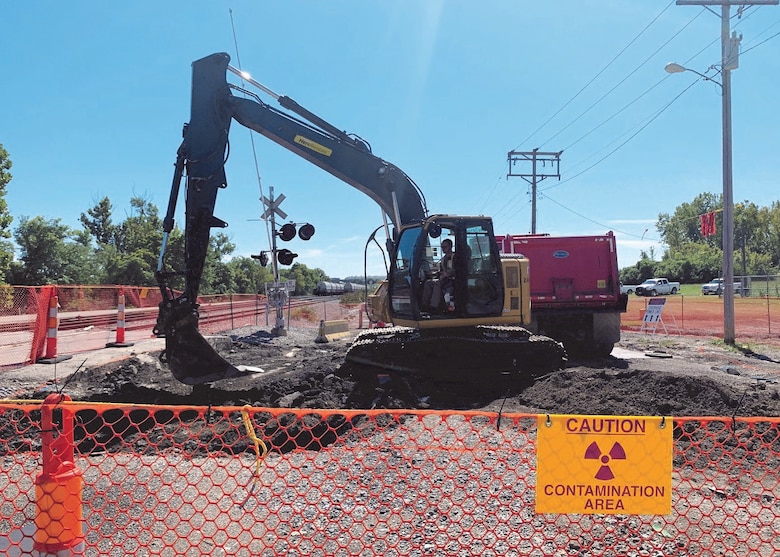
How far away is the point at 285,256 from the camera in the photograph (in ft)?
50.8

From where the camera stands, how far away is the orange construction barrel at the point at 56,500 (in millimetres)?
2711

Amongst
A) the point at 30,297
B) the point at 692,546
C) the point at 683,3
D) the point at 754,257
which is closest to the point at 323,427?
the point at 692,546

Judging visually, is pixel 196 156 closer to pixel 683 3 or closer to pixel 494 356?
pixel 494 356

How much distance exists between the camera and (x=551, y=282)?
1355cm

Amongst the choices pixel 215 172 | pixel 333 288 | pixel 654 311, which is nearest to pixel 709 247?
pixel 333 288

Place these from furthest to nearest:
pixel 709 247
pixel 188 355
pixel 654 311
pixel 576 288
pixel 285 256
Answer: pixel 709 247
pixel 654 311
pixel 285 256
pixel 576 288
pixel 188 355

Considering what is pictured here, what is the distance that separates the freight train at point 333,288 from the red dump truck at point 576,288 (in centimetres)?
5667

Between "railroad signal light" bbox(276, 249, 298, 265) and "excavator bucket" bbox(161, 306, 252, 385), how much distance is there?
23.5 feet

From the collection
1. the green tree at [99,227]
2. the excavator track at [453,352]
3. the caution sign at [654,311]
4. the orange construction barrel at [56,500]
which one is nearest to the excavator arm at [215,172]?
the excavator track at [453,352]

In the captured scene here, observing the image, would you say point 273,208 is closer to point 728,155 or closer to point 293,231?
point 293,231

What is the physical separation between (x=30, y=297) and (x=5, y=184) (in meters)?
10.9

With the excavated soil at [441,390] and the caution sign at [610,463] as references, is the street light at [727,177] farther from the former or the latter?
the caution sign at [610,463]

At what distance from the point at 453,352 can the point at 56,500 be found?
21.2 feet

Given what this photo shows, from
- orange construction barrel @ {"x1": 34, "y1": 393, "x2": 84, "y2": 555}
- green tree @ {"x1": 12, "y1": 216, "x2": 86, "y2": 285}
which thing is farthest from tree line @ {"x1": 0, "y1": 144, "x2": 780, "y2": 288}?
orange construction barrel @ {"x1": 34, "y1": 393, "x2": 84, "y2": 555}
